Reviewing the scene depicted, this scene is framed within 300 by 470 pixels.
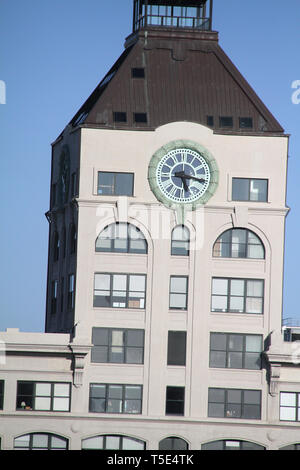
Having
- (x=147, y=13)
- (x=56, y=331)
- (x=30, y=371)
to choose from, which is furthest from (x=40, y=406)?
(x=147, y=13)

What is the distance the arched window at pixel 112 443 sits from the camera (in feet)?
360

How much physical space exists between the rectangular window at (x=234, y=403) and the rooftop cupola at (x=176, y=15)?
3082cm

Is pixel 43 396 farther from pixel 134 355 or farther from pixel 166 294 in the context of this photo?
pixel 166 294

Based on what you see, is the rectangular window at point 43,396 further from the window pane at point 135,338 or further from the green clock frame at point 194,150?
the green clock frame at point 194,150

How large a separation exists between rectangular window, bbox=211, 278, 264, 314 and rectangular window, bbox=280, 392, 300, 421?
693cm

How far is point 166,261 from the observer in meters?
112

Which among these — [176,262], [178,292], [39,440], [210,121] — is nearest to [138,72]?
[210,121]

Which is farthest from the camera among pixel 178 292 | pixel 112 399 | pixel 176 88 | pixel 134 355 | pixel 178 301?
pixel 176 88

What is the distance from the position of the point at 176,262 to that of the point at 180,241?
1.74m

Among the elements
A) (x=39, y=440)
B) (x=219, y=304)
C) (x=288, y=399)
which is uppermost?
(x=219, y=304)

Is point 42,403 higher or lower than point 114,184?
lower

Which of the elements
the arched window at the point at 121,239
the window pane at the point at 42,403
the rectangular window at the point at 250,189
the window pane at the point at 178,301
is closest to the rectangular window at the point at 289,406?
the window pane at the point at 178,301

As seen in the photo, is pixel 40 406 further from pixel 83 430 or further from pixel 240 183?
pixel 240 183

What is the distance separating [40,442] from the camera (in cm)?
10975
